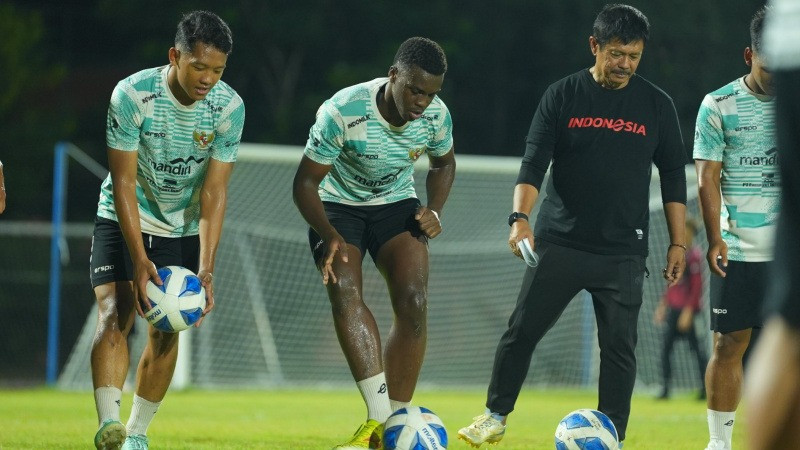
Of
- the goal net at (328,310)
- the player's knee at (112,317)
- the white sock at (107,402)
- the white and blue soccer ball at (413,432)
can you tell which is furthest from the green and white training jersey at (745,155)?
the goal net at (328,310)

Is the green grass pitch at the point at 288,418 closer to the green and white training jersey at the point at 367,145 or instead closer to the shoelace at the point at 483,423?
the shoelace at the point at 483,423

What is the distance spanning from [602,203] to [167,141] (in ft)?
8.01

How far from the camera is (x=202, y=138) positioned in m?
6.60

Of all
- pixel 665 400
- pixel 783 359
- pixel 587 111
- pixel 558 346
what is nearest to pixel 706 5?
pixel 558 346

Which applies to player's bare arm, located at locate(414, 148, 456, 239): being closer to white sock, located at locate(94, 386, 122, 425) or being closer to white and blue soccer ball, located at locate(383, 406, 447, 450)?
white and blue soccer ball, located at locate(383, 406, 447, 450)

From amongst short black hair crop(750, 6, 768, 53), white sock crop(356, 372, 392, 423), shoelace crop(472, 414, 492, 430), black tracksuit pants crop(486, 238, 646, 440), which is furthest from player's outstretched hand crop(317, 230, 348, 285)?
short black hair crop(750, 6, 768, 53)

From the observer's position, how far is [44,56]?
30.4m

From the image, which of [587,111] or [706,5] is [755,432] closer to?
[587,111]

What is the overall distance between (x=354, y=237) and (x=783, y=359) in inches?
162

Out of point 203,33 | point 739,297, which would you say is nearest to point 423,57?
point 203,33

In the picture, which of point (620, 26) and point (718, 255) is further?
point (718, 255)

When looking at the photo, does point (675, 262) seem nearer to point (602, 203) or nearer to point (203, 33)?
point (602, 203)

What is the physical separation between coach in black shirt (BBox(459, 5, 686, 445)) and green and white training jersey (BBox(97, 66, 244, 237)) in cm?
174

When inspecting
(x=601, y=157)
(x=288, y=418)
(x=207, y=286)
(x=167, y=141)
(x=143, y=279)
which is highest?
(x=601, y=157)
